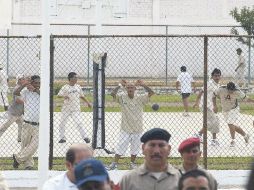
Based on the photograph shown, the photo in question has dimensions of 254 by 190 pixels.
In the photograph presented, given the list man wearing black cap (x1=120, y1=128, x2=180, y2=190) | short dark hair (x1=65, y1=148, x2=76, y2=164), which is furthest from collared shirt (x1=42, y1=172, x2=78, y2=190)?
man wearing black cap (x1=120, y1=128, x2=180, y2=190)

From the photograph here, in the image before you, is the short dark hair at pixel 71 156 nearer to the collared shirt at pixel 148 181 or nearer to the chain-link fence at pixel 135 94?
the collared shirt at pixel 148 181

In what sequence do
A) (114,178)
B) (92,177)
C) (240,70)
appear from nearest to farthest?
1. (92,177)
2. (114,178)
3. (240,70)

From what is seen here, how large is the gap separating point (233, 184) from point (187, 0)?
32.6 m

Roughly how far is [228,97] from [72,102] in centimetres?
291

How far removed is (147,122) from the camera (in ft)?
68.7

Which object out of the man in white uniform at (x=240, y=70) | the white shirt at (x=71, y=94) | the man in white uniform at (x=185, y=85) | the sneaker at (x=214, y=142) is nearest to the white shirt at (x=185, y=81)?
the man in white uniform at (x=185, y=85)

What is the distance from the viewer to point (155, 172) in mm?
6434

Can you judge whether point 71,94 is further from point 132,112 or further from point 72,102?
point 132,112

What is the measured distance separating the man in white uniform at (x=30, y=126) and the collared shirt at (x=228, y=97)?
12.9 feet

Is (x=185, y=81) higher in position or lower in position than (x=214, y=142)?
higher

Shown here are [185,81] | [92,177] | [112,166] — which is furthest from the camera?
[185,81]

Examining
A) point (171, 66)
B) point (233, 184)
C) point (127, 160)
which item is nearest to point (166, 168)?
point (233, 184)

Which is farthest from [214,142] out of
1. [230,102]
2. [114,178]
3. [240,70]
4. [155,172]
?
[240,70]

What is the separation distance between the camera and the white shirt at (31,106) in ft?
44.4
